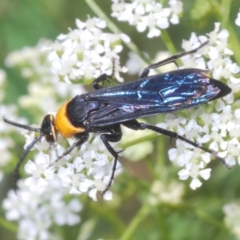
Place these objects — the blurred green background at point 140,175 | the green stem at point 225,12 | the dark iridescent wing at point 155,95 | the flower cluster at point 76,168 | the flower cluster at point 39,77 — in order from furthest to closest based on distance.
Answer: the flower cluster at point 39,77 → the blurred green background at point 140,175 → the green stem at point 225,12 → the flower cluster at point 76,168 → the dark iridescent wing at point 155,95

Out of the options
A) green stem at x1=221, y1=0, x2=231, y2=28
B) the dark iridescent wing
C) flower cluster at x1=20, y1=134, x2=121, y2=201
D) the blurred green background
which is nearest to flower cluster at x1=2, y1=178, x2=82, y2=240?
the blurred green background

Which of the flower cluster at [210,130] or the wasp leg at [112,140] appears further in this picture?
the wasp leg at [112,140]

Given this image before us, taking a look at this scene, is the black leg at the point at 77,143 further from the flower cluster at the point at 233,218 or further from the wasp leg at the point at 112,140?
the flower cluster at the point at 233,218

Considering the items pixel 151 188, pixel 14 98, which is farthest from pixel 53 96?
pixel 151 188

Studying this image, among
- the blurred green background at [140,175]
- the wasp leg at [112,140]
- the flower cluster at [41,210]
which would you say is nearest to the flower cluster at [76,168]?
the wasp leg at [112,140]

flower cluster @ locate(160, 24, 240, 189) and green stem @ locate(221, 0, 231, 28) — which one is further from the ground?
green stem @ locate(221, 0, 231, 28)

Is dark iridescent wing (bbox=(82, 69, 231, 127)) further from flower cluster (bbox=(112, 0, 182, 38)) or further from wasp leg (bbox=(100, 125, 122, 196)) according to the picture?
flower cluster (bbox=(112, 0, 182, 38))
